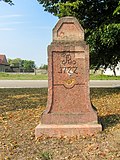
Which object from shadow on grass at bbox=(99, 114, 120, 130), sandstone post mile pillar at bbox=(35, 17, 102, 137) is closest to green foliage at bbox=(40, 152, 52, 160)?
sandstone post mile pillar at bbox=(35, 17, 102, 137)

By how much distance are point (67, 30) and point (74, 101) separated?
4.90ft

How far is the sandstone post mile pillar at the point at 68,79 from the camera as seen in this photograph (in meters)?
6.55

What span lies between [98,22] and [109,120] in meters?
7.20

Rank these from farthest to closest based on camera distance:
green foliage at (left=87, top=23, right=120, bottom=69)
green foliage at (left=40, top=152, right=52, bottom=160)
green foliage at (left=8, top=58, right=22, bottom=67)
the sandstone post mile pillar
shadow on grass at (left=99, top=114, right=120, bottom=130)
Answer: green foliage at (left=8, top=58, right=22, bottom=67) < green foliage at (left=87, top=23, right=120, bottom=69) < shadow on grass at (left=99, top=114, right=120, bottom=130) < the sandstone post mile pillar < green foliage at (left=40, top=152, right=52, bottom=160)

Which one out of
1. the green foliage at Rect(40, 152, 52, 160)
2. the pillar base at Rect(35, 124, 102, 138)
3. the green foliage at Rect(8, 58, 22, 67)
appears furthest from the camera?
the green foliage at Rect(8, 58, 22, 67)

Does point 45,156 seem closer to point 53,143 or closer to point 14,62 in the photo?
point 53,143

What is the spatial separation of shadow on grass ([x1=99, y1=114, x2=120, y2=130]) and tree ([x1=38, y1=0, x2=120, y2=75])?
5280 millimetres

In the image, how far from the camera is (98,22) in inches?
543

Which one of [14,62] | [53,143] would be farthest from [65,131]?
[14,62]

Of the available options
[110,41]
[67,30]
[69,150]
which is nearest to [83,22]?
[110,41]

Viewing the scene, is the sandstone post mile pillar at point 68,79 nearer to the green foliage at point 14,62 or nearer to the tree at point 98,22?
the tree at point 98,22

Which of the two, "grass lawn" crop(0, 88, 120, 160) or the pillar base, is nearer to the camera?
"grass lawn" crop(0, 88, 120, 160)

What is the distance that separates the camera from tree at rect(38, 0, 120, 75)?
501 inches

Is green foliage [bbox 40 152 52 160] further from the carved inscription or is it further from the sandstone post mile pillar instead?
the carved inscription
